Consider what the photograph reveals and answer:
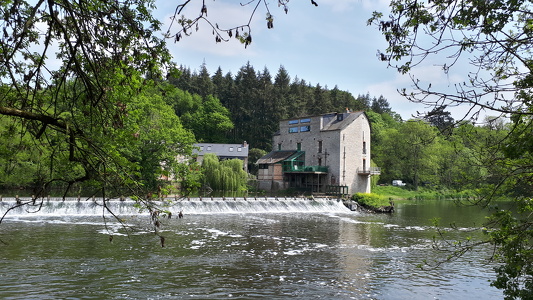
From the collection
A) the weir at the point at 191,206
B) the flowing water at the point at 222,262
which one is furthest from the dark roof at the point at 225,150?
the flowing water at the point at 222,262

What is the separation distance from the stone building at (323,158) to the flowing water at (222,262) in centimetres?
2041

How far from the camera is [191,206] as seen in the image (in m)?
25.0

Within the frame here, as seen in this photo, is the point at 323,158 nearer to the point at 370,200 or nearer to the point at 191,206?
the point at 370,200

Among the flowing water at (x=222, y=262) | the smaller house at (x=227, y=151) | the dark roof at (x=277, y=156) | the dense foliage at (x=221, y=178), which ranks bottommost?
the flowing water at (x=222, y=262)

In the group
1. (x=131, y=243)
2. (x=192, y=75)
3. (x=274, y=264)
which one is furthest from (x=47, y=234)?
(x=192, y=75)

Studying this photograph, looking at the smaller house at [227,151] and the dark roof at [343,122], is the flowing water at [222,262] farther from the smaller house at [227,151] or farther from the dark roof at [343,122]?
the smaller house at [227,151]

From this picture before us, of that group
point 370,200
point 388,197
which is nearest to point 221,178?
point 370,200

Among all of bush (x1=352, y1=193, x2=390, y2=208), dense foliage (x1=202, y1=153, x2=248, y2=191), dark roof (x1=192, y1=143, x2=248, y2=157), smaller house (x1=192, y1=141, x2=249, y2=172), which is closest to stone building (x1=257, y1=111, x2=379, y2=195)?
bush (x1=352, y1=193, x2=390, y2=208)

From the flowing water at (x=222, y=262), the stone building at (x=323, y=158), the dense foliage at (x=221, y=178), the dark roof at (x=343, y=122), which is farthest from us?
the dark roof at (x=343, y=122)

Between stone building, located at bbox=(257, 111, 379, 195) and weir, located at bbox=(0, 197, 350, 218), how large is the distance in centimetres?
906

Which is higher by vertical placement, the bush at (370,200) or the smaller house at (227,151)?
the smaller house at (227,151)

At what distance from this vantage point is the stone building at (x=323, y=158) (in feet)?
136

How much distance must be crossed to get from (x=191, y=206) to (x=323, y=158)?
70.4 ft

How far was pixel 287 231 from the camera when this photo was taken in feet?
62.4
